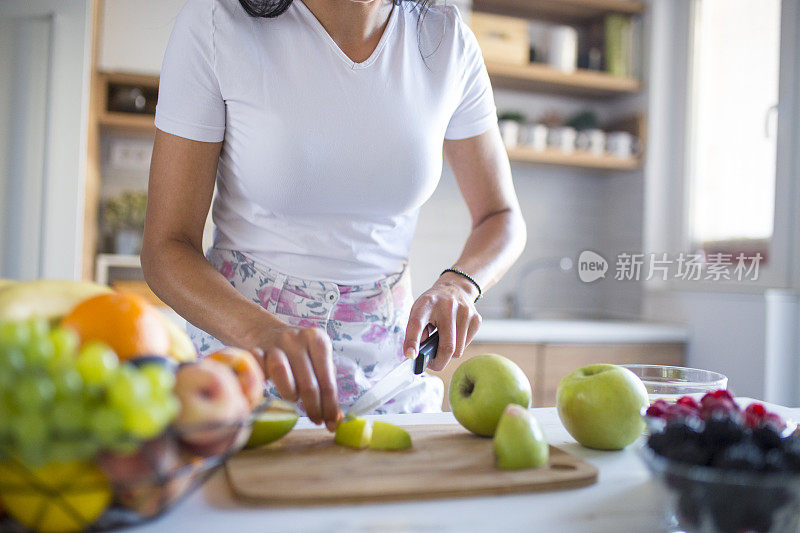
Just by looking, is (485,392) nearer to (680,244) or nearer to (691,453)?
(691,453)

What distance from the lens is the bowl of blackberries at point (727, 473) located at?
50 centimetres

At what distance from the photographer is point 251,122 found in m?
1.00

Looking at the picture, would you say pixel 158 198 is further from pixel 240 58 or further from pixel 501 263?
pixel 501 263

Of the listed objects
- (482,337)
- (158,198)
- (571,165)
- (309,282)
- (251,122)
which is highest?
(571,165)

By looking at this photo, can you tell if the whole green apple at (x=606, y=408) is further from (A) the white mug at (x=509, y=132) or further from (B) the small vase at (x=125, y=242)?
(B) the small vase at (x=125, y=242)

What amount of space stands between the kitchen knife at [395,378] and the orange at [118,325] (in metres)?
0.40

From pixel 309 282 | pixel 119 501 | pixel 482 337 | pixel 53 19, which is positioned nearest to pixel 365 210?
pixel 309 282

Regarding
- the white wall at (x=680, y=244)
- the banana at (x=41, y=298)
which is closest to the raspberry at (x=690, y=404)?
the banana at (x=41, y=298)

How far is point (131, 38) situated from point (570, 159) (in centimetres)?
168

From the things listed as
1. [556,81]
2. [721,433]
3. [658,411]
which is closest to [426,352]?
[658,411]

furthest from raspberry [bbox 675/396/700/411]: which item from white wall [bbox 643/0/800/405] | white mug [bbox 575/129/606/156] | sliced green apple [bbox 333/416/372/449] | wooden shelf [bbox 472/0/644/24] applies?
wooden shelf [bbox 472/0/644/24]

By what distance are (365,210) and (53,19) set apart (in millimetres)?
1721

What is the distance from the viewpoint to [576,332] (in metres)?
2.39

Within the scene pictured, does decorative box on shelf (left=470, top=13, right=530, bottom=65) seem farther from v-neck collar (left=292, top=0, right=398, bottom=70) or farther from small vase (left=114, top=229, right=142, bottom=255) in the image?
v-neck collar (left=292, top=0, right=398, bottom=70)
